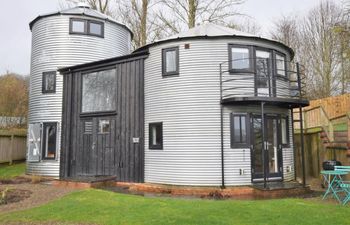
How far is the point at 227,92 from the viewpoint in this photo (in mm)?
11805

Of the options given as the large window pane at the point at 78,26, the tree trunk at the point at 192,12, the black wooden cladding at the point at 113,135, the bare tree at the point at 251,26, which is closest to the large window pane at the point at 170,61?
the black wooden cladding at the point at 113,135

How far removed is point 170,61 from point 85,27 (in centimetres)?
699

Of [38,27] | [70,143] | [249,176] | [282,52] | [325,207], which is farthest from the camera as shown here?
[38,27]

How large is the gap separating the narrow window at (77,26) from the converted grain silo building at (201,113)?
4.31 metres

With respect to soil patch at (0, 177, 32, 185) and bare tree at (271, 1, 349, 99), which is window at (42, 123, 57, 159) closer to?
soil patch at (0, 177, 32, 185)

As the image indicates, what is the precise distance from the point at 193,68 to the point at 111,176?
18.2 ft

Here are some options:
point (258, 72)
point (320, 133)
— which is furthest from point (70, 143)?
point (320, 133)

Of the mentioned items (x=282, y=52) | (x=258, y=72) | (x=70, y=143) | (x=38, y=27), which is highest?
(x=38, y=27)

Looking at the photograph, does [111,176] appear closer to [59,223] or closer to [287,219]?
[59,223]

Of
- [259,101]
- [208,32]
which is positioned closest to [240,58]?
[208,32]

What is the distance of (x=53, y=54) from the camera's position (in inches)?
663

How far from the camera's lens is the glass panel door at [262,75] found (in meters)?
12.2

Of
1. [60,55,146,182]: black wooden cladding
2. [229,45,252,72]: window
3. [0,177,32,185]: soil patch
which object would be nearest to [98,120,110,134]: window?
[60,55,146,182]: black wooden cladding

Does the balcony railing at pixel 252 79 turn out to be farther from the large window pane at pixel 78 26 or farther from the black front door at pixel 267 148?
the large window pane at pixel 78 26
